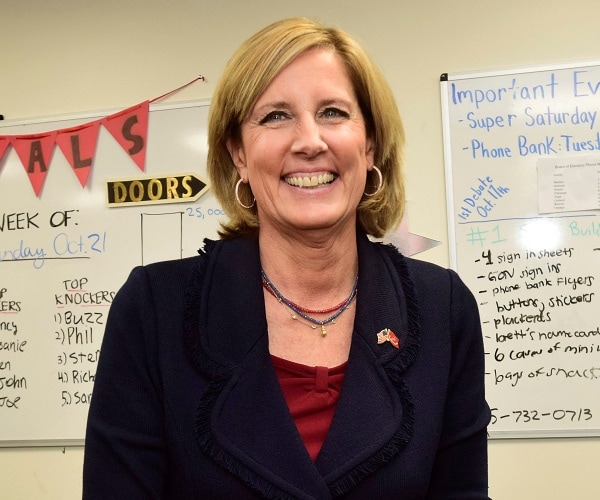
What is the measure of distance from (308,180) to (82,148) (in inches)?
65.7

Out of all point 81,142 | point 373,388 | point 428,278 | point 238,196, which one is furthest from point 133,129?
point 373,388

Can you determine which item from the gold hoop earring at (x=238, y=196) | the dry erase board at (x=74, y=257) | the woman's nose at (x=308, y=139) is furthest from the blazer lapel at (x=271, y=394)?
the dry erase board at (x=74, y=257)

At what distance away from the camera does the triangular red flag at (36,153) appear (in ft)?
8.39

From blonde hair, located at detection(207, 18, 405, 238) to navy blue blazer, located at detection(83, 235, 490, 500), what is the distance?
14cm

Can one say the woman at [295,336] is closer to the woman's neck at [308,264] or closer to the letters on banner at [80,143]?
the woman's neck at [308,264]

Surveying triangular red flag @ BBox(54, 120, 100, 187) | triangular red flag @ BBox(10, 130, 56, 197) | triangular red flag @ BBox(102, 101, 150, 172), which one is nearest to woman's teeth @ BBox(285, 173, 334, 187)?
triangular red flag @ BBox(102, 101, 150, 172)

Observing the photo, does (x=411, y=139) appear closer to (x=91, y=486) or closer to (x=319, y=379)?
(x=319, y=379)

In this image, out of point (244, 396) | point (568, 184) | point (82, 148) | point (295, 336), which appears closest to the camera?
point (244, 396)

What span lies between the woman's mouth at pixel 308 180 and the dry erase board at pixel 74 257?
4.44 ft

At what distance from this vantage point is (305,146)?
1070 mm

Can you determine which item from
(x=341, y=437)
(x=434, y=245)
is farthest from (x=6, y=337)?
(x=341, y=437)

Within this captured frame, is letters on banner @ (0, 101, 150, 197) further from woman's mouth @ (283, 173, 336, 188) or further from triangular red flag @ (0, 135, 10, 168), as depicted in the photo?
woman's mouth @ (283, 173, 336, 188)

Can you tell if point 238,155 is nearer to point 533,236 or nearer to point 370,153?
point 370,153

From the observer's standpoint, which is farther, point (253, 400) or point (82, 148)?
point (82, 148)
